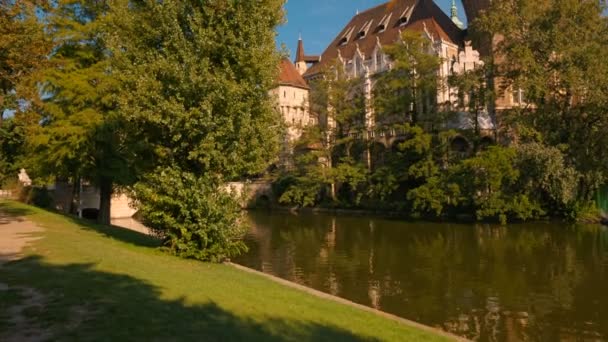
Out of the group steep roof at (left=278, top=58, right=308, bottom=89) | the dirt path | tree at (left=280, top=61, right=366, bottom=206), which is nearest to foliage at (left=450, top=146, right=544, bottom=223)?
tree at (left=280, top=61, right=366, bottom=206)

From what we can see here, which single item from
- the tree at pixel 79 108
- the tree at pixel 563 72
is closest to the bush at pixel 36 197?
the tree at pixel 79 108

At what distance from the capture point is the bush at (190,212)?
1247 centimetres

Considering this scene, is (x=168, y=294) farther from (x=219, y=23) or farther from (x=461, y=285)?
(x=461, y=285)

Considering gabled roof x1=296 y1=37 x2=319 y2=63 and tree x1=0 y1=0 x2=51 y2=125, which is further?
gabled roof x1=296 y1=37 x2=319 y2=63

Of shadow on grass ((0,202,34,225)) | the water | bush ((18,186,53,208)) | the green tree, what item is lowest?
the water

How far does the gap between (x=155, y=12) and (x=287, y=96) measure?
50258 mm

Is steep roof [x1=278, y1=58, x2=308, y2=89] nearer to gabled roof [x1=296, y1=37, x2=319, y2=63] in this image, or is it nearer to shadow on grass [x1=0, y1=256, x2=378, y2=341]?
gabled roof [x1=296, y1=37, x2=319, y2=63]

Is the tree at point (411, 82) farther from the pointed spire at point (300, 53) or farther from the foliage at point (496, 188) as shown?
the pointed spire at point (300, 53)

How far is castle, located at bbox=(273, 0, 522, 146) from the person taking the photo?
47875mm

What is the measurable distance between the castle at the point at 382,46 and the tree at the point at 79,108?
24.3 meters

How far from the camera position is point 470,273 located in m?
15.5

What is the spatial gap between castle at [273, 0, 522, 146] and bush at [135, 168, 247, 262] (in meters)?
30.8

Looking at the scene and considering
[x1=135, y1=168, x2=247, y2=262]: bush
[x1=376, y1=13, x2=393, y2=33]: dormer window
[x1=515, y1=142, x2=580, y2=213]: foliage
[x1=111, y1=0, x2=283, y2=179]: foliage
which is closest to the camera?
[x1=111, y1=0, x2=283, y2=179]: foliage

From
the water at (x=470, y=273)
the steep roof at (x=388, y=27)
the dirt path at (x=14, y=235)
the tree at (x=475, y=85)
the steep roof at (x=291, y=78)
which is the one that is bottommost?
the water at (x=470, y=273)
